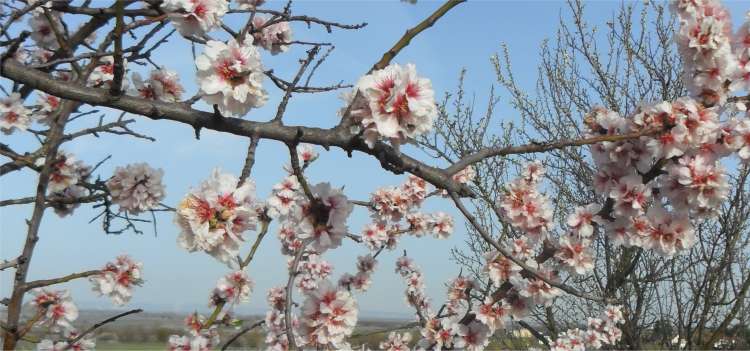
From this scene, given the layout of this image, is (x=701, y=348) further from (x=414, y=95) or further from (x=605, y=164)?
(x=414, y=95)

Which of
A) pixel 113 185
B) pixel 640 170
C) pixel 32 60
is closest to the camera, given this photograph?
pixel 640 170

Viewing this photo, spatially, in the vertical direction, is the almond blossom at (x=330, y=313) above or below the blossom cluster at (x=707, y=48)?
below

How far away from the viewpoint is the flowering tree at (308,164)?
1278 mm

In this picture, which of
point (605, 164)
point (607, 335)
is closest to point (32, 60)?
point (605, 164)

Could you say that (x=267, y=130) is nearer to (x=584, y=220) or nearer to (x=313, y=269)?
(x=584, y=220)

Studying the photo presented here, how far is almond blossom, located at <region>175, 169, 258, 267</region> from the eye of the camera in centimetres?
119

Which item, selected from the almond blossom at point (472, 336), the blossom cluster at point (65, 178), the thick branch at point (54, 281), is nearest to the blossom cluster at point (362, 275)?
the almond blossom at point (472, 336)

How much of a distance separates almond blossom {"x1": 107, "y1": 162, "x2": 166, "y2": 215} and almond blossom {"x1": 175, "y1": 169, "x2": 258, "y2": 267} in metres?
1.02

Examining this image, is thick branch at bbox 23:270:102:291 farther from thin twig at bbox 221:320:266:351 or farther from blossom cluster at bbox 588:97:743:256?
blossom cluster at bbox 588:97:743:256

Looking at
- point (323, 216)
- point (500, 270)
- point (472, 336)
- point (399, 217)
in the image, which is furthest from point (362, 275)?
point (323, 216)

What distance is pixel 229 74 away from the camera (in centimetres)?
130

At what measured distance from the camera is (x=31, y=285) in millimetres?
2021

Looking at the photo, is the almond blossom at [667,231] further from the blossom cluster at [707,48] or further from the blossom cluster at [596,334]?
the blossom cluster at [596,334]

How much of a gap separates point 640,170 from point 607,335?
3.67 meters
